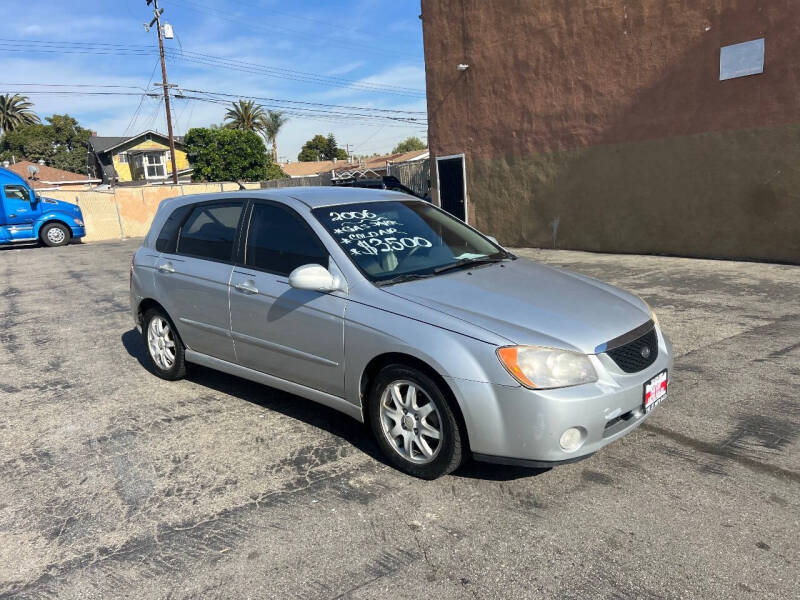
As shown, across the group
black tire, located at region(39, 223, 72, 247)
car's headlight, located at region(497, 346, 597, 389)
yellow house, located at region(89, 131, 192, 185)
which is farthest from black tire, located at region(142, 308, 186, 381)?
yellow house, located at region(89, 131, 192, 185)

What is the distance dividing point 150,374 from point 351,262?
2.87 metres

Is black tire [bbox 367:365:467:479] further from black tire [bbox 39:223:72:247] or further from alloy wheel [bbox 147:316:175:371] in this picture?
black tire [bbox 39:223:72:247]

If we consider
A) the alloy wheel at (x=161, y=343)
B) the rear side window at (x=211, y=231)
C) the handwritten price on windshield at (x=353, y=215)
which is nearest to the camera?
the handwritten price on windshield at (x=353, y=215)

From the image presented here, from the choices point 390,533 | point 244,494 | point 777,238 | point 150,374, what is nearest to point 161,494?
point 244,494

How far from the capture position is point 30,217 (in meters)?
18.8

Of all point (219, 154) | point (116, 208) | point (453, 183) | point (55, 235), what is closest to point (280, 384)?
point (453, 183)

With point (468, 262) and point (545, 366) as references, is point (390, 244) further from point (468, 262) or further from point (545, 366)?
point (545, 366)

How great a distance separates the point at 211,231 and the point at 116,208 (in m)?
21.3

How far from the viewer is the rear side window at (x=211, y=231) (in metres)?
4.42

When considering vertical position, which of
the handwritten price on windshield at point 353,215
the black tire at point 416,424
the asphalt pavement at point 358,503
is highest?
the handwritten price on windshield at point 353,215

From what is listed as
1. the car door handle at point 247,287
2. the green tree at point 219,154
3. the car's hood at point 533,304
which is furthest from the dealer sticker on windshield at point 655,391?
the green tree at point 219,154

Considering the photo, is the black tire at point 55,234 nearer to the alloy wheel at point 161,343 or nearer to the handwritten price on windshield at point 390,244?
the alloy wheel at point 161,343

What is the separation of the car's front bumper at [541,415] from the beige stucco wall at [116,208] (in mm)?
21154

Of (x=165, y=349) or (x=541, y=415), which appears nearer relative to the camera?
(x=541, y=415)
